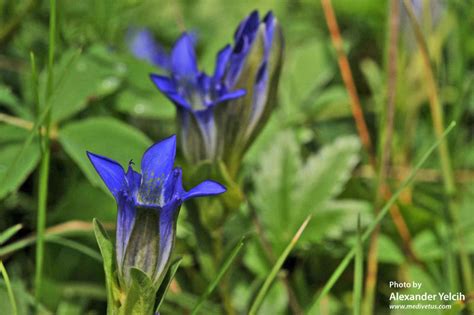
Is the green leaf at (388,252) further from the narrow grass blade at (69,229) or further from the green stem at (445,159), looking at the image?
the narrow grass blade at (69,229)

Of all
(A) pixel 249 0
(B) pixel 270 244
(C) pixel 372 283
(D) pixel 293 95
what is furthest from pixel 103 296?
(A) pixel 249 0

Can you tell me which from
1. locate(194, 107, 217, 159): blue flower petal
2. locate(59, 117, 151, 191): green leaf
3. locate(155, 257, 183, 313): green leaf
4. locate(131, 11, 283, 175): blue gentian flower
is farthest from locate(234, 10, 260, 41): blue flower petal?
locate(155, 257, 183, 313): green leaf

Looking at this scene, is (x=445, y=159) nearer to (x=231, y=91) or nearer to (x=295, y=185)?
(x=295, y=185)

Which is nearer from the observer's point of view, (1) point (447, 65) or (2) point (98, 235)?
(2) point (98, 235)

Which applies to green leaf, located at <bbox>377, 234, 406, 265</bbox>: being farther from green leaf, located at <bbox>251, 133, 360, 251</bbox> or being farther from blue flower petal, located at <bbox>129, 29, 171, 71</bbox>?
blue flower petal, located at <bbox>129, 29, 171, 71</bbox>

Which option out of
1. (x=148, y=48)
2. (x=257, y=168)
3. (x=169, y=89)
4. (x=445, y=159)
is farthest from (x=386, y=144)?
(x=148, y=48)

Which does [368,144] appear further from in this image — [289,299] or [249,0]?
[249,0]

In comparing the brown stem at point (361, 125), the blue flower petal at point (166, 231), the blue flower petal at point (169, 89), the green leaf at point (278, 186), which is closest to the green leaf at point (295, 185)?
the green leaf at point (278, 186)
